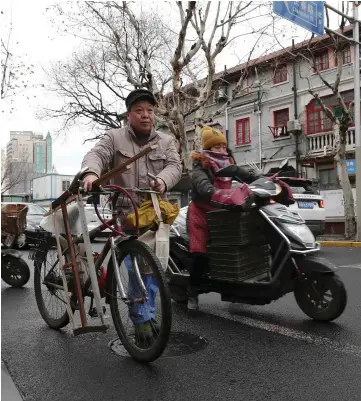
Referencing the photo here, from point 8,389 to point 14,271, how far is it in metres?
4.32

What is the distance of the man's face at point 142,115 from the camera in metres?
3.50

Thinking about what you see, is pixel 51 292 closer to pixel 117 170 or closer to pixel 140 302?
pixel 140 302

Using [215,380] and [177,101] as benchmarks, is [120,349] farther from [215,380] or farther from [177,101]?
[177,101]

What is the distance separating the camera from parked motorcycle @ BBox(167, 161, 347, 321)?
3814 mm

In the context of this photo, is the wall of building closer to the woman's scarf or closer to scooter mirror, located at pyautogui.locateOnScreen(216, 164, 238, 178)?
the woman's scarf

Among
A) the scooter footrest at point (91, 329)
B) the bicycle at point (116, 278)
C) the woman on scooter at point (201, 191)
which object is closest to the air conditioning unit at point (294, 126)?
the woman on scooter at point (201, 191)

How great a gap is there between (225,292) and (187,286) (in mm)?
495

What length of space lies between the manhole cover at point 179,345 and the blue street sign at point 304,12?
29.2 feet

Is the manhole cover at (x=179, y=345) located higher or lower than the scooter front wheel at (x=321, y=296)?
lower

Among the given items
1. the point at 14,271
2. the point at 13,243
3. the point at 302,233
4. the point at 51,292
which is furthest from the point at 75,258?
the point at 13,243

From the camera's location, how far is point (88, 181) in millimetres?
3047

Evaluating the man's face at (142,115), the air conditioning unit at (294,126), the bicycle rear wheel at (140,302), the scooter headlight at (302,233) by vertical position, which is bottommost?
the bicycle rear wheel at (140,302)

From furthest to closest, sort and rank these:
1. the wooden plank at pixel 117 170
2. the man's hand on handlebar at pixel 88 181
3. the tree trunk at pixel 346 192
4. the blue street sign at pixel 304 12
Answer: the tree trunk at pixel 346 192 < the blue street sign at pixel 304 12 < the man's hand on handlebar at pixel 88 181 < the wooden plank at pixel 117 170

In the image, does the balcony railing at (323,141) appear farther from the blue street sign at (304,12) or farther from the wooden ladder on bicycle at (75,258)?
the wooden ladder on bicycle at (75,258)
